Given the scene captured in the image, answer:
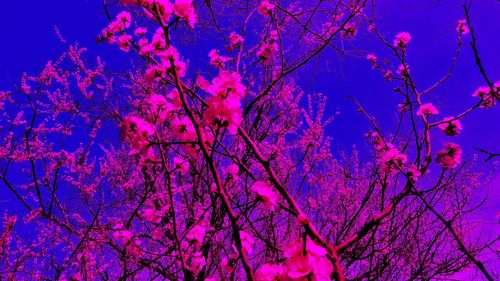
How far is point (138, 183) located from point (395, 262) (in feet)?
12.4

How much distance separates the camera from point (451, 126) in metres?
2.81

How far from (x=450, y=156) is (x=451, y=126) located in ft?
1.60

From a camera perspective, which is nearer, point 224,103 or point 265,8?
point 224,103

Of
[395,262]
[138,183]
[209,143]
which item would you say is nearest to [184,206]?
[138,183]

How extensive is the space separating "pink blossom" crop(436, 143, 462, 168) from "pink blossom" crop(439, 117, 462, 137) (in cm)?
42

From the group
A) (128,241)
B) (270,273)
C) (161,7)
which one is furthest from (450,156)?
(128,241)

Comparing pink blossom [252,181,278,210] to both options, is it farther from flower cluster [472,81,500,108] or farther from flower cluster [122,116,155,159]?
flower cluster [472,81,500,108]

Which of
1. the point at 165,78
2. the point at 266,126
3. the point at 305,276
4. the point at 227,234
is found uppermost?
the point at 266,126

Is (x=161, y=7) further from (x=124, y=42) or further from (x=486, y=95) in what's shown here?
(x=486, y=95)

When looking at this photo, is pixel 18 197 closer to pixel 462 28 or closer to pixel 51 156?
pixel 51 156

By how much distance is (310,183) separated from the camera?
19.2 ft

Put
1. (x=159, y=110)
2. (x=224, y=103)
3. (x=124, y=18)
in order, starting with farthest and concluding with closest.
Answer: (x=124, y=18), (x=159, y=110), (x=224, y=103)

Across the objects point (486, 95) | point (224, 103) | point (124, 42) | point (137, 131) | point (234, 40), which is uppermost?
point (234, 40)

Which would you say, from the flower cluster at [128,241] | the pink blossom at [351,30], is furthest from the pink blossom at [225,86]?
the pink blossom at [351,30]
